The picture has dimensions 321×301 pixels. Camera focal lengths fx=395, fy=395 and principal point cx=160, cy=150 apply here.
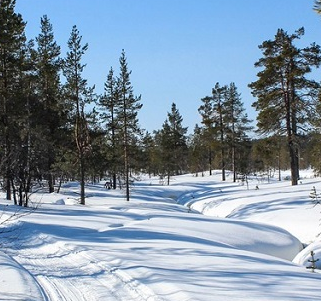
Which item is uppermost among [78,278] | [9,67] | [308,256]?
[9,67]

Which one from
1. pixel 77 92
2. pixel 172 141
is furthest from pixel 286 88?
pixel 172 141

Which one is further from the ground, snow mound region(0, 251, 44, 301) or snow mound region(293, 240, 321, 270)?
snow mound region(0, 251, 44, 301)

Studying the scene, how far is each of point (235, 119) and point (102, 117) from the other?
1654 cm

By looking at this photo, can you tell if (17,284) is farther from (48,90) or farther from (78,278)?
(48,90)

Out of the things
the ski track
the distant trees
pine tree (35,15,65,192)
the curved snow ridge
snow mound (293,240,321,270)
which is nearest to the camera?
the curved snow ridge

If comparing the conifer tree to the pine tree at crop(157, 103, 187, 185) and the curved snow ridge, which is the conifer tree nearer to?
the curved snow ridge

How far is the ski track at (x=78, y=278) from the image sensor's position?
6421mm

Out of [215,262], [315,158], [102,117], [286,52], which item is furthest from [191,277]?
[102,117]

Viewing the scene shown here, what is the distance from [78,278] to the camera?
7.58m

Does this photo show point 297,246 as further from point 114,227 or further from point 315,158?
point 315,158

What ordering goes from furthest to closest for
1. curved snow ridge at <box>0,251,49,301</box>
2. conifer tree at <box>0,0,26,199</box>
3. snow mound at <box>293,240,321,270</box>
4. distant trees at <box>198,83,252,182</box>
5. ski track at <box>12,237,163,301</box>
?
distant trees at <box>198,83,252,182</box> → conifer tree at <box>0,0,26,199</box> → snow mound at <box>293,240,321,270</box> → ski track at <box>12,237,163,301</box> → curved snow ridge at <box>0,251,49,301</box>

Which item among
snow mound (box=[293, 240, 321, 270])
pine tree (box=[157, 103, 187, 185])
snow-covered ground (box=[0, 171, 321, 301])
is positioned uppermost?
pine tree (box=[157, 103, 187, 185])

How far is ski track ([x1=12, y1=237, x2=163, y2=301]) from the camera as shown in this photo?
6.42 m

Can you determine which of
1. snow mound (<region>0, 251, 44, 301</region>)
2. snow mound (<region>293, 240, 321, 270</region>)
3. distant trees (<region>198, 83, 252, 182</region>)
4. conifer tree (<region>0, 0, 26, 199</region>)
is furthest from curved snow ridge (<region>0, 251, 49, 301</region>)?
distant trees (<region>198, 83, 252, 182</region>)
